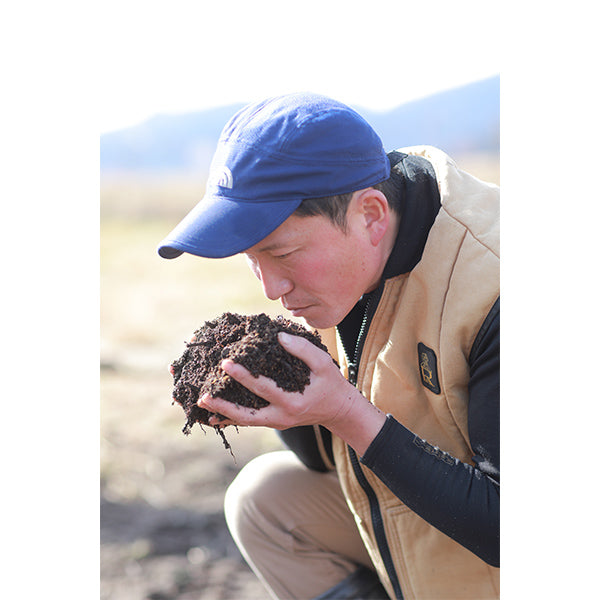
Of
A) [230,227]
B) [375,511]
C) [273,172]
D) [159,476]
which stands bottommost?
[159,476]

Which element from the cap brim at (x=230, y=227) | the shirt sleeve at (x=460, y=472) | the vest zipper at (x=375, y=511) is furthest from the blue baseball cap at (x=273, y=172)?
the shirt sleeve at (x=460, y=472)

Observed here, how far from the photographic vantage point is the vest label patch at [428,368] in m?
1.73

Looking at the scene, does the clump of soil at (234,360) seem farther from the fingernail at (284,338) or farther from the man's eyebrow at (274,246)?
the man's eyebrow at (274,246)

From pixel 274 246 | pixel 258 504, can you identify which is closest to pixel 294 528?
pixel 258 504

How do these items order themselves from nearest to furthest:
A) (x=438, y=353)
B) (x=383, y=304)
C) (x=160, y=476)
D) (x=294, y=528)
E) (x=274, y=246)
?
1. (x=274, y=246)
2. (x=438, y=353)
3. (x=383, y=304)
4. (x=294, y=528)
5. (x=160, y=476)

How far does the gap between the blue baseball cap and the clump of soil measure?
0.72ft

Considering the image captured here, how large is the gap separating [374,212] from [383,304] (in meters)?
0.28

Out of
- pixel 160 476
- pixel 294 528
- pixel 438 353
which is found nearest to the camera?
pixel 438 353

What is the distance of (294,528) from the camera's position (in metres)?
2.34

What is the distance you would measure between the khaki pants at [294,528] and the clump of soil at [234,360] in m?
0.79

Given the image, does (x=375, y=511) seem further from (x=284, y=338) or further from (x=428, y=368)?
(x=284, y=338)

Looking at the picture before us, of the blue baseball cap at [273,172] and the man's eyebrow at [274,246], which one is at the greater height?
the blue baseball cap at [273,172]

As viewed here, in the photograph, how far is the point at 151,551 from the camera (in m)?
3.06
